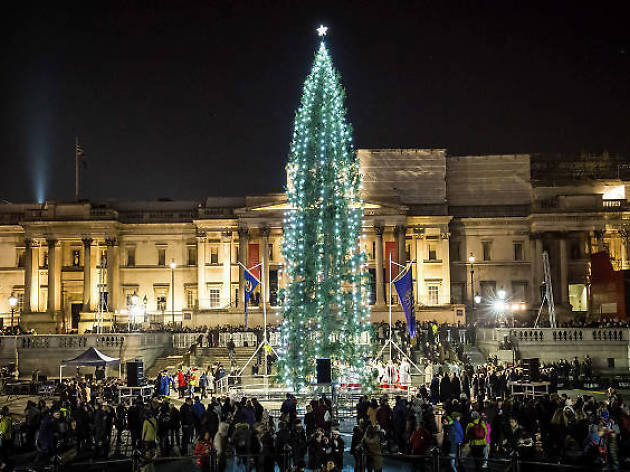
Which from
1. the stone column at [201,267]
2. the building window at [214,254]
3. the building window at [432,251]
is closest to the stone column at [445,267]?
the building window at [432,251]

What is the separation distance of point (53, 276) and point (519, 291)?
41.0 metres

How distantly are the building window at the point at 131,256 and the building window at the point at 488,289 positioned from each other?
3170cm

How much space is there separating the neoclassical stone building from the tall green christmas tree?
109ft

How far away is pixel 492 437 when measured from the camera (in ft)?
63.7

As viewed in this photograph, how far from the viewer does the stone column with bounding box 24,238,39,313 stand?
66125 millimetres

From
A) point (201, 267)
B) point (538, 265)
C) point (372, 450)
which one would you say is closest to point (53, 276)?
point (201, 267)

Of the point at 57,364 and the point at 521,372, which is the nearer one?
the point at 521,372

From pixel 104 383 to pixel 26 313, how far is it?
35.0 metres

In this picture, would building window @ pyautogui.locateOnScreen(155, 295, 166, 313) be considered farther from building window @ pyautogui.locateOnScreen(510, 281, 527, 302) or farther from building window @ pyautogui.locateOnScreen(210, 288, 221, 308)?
building window @ pyautogui.locateOnScreen(510, 281, 527, 302)

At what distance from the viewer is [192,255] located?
7000 centimetres

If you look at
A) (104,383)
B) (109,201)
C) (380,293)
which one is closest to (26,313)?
(109,201)

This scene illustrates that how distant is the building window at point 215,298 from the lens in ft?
221

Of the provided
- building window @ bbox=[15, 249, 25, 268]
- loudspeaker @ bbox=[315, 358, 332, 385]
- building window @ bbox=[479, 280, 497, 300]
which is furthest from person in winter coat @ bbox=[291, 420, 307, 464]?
building window @ bbox=[15, 249, 25, 268]

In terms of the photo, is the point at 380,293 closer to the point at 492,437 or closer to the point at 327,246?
the point at 327,246
